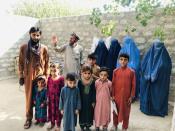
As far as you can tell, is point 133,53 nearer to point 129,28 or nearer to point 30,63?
point 129,28

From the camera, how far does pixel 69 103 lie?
13.2 feet

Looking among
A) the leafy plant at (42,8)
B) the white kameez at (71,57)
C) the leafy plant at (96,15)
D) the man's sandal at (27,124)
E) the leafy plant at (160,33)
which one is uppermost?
the leafy plant at (42,8)

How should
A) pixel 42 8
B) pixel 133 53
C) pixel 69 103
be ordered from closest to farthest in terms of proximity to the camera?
pixel 69 103 → pixel 133 53 → pixel 42 8

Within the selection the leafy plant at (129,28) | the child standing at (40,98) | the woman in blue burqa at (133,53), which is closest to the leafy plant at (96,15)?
the leafy plant at (129,28)

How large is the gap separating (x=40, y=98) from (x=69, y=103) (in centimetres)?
79

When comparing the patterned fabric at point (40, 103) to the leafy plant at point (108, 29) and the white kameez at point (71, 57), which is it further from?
the leafy plant at point (108, 29)

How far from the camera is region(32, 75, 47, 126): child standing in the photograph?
15.1 feet

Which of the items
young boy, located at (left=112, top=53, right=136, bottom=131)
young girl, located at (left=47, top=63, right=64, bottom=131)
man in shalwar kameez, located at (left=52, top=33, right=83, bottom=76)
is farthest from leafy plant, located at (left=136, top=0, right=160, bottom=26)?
young girl, located at (left=47, top=63, right=64, bottom=131)

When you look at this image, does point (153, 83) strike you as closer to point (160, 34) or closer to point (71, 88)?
point (160, 34)

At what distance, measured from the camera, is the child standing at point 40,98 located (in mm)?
4594

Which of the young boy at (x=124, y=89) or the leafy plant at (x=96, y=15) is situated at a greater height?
the leafy plant at (x=96, y=15)

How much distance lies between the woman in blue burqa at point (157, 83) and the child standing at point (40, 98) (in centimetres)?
214

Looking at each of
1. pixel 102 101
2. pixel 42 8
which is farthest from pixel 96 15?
pixel 42 8

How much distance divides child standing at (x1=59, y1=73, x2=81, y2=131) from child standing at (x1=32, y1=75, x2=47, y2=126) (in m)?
0.65
